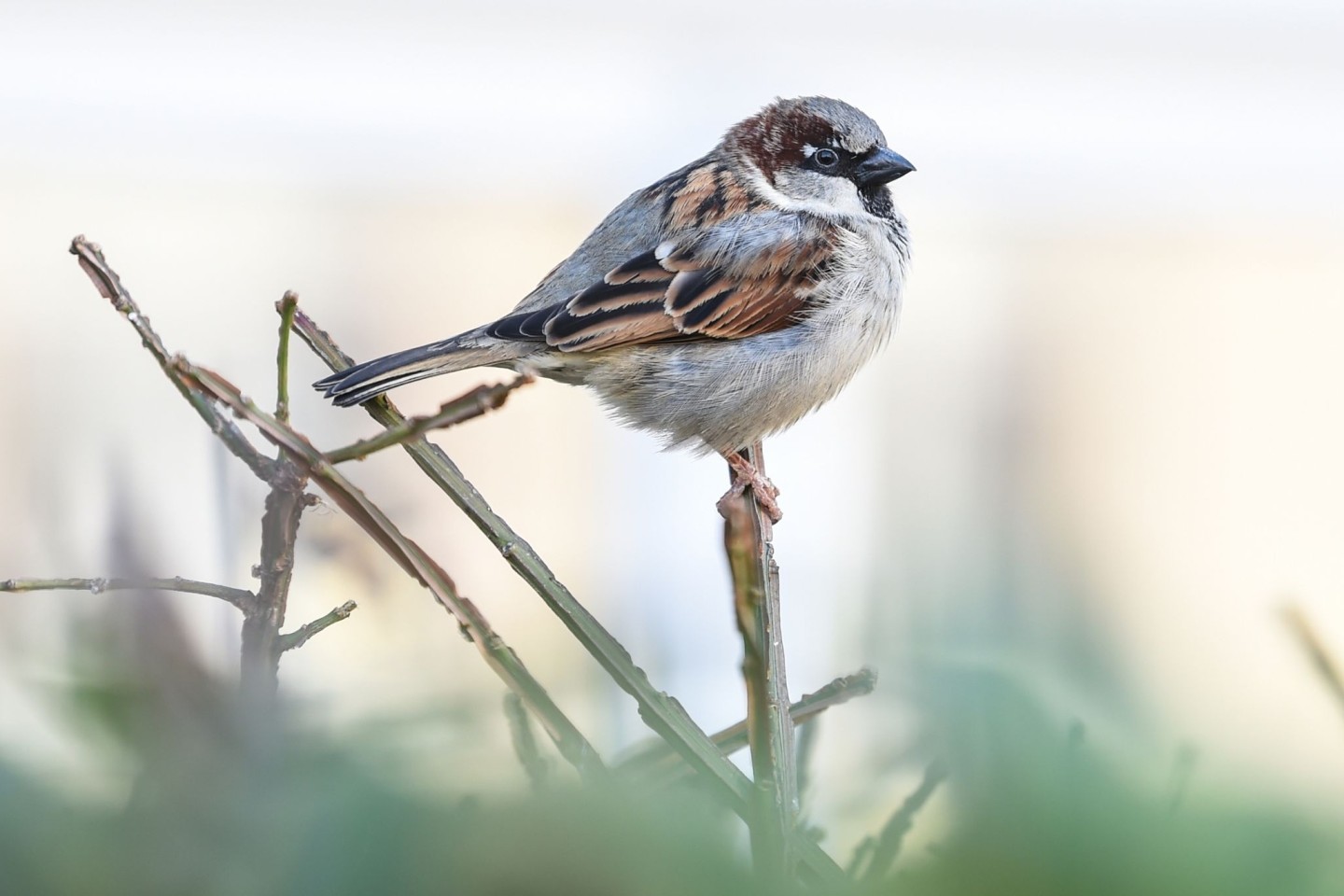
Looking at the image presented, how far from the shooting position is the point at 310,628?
2.55ft

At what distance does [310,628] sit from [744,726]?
13.2 inches

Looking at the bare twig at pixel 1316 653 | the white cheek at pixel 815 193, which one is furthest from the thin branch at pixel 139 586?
the white cheek at pixel 815 193

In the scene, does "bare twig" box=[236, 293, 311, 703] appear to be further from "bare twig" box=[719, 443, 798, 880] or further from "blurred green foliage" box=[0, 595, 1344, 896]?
"bare twig" box=[719, 443, 798, 880]

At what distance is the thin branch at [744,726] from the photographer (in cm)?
79

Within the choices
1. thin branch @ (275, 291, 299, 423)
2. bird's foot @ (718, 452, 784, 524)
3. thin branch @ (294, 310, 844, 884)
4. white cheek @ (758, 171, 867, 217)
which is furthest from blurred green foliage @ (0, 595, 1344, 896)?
white cheek @ (758, 171, 867, 217)

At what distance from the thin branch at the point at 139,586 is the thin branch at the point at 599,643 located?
0.68 feet

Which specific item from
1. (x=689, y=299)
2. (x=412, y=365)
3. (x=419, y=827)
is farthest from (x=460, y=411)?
(x=689, y=299)

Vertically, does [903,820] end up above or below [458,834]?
below

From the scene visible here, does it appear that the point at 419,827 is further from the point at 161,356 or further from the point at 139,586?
the point at 161,356

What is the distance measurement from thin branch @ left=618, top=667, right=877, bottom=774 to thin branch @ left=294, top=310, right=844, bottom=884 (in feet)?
0.05

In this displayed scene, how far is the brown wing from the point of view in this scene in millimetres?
2312

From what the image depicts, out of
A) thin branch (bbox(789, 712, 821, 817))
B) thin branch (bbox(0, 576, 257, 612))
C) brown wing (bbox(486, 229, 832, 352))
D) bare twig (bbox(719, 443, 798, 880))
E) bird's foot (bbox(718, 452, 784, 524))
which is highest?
thin branch (bbox(0, 576, 257, 612))

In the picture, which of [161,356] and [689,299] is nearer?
[161,356]

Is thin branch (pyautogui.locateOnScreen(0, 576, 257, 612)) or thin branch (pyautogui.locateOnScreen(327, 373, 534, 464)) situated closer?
thin branch (pyautogui.locateOnScreen(0, 576, 257, 612))
